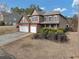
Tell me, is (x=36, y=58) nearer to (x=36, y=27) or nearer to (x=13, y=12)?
(x=36, y=27)

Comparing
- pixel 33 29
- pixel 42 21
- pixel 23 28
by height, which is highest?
pixel 42 21

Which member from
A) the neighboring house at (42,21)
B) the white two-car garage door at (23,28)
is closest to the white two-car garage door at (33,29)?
the neighboring house at (42,21)

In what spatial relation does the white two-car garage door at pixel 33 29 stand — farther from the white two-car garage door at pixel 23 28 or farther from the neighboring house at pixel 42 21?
the white two-car garage door at pixel 23 28

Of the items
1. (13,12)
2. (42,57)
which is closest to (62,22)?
(42,57)

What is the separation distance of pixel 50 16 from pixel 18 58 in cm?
3155

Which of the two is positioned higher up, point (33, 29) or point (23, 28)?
point (23, 28)

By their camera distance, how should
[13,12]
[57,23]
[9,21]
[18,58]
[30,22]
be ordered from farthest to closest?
[13,12] < [9,21] < [30,22] < [57,23] < [18,58]

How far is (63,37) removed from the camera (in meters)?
32.8

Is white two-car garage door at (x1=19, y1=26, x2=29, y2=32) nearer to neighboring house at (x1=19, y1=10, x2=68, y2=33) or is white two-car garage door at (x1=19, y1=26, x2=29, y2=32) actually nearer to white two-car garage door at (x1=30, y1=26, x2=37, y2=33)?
neighboring house at (x1=19, y1=10, x2=68, y2=33)

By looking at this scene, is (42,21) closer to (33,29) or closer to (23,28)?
(33,29)

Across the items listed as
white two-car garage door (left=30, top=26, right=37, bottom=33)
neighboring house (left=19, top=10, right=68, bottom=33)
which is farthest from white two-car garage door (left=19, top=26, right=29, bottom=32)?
white two-car garage door (left=30, top=26, right=37, bottom=33)

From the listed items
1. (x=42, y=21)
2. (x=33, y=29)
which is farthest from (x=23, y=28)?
(x=42, y=21)

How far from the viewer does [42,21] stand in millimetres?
49375

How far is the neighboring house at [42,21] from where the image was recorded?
4700cm
